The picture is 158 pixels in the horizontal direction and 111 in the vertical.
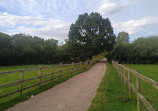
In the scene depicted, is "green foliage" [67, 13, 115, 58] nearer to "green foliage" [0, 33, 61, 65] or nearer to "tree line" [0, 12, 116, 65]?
"tree line" [0, 12, 116, 65]

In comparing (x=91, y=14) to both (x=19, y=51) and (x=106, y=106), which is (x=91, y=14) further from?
(x=106, y=106)

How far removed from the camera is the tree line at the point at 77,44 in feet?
119

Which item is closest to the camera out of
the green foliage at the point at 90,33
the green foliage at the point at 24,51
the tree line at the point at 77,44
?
the green foliage at the point at 24,51

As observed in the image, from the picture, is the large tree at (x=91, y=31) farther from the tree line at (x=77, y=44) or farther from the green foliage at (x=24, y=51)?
the green foliage at (x=24, y=51)

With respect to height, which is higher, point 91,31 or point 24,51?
point 91,31

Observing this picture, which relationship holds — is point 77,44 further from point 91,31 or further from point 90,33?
point 91,31

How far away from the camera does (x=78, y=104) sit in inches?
214

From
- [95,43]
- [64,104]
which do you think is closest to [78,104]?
[64,104]

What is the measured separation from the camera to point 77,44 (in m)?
36.9

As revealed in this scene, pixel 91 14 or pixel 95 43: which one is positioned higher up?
pixel 91 14

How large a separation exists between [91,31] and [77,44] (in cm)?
580

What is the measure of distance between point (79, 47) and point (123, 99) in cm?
3179

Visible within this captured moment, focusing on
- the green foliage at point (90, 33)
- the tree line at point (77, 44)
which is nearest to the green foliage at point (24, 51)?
the tree line at point (77, 44)

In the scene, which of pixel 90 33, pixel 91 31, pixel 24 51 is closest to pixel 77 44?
pixel 90 33
